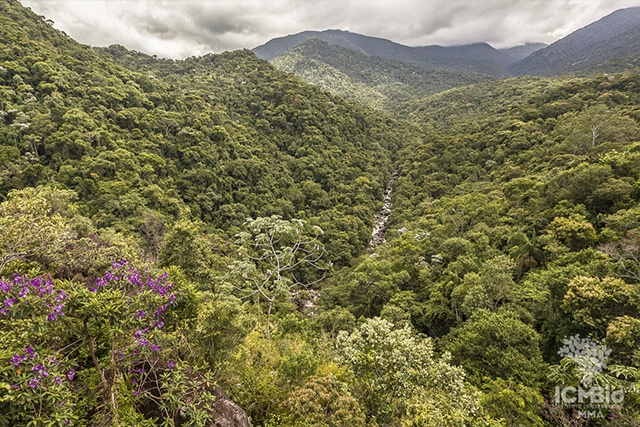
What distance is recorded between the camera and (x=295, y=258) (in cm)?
4122

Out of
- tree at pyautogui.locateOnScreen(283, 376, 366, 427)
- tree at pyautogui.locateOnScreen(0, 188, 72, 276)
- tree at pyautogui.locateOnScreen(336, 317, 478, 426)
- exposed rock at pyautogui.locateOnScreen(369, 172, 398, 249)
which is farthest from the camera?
exposed rock at pyautogui.locateOnScreen(369, 172, 398, 249)

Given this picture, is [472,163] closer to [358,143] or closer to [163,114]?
[358,143]

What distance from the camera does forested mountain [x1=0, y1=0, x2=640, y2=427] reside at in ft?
19.0

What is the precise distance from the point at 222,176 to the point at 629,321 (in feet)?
148

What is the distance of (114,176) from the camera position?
113ft

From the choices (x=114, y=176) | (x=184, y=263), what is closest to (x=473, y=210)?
(x=184, y=263)

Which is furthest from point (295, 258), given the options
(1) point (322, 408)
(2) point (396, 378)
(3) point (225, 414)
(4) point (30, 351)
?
(4) point (30, 351)

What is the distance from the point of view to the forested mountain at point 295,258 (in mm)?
5777

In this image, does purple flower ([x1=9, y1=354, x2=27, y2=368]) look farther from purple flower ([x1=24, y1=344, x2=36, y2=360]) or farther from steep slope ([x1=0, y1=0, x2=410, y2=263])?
steep slope ([x1=0, y1=0, x2=410, y2=263])

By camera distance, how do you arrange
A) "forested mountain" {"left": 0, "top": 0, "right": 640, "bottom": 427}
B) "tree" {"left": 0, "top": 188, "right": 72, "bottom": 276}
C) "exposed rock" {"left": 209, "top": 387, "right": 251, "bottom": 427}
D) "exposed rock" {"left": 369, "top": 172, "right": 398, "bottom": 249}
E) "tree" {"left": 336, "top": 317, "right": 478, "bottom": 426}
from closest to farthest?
"forested mountain" {"left": 0, "top": 0, "right": 640, "bottom": 427} < "exposed rock" {"left": 209, "top": 387, "right": 251, "bottom": 427} < "tree" {"left": 0, "top": 188, "right": 72, "bottom": 276} < "tree" {"left": 336, "top": 317, "right": 478, "bottom": 426} < "exposed rock" {"left": 369, "top": 172, "right": 398, "bottom": 249}

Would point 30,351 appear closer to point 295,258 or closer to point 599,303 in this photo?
point 599,303

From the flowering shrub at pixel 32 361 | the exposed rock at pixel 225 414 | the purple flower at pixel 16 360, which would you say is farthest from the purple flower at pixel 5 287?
the exposed rock at pixel 225 414

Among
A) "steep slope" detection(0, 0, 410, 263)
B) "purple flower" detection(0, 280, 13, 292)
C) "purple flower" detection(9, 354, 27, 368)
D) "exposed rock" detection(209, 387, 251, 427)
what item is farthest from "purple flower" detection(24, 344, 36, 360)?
"steep slope" detection(0, 0, 410, 263)

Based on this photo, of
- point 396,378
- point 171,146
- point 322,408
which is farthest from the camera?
point 171,146
